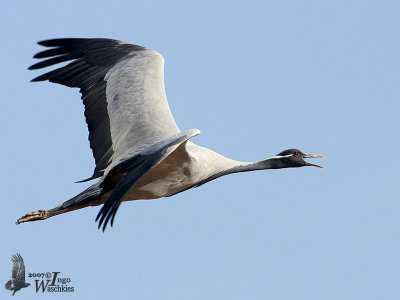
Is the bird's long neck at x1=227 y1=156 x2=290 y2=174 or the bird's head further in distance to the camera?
the bird's head

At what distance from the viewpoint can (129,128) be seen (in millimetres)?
11719

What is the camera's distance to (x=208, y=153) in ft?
39.9

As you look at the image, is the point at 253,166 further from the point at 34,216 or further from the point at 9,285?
the point at 9,285

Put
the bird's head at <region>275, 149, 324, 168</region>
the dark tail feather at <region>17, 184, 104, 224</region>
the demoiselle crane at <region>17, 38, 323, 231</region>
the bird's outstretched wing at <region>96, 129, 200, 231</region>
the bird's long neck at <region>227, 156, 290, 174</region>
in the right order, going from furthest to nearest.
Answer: the bird's head at <region>275, 149, 324, 168</region>, the bird's long neck at <region>227, 156, 290, 174</region>, the dark tail feather at <region>17, 184, 104, 224</region>, the demoiselle crane at <region>17, 38, 323, 231</region>, the bird's outstretched wing at <region>96, 129, 200, 231</region>

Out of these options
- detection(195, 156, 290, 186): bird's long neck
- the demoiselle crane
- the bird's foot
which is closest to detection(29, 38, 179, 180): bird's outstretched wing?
the demoiselle crane

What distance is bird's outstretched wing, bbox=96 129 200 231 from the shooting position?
9227mm

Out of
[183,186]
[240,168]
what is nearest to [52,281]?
[183,186]

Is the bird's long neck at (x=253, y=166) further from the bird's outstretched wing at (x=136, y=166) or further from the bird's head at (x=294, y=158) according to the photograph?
the bird's outstretched wing at (x=136, y=166)

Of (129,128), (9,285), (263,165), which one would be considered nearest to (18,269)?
(9,285)

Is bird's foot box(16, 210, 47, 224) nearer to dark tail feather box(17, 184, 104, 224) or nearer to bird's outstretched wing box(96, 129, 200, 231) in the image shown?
dark tail feather box(17, 184, 104, 224)

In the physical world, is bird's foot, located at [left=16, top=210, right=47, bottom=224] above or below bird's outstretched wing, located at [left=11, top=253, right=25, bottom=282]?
above

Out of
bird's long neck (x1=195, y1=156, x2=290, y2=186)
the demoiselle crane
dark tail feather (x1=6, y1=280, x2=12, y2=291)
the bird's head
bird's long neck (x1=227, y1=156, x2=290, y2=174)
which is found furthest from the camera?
the bird's head

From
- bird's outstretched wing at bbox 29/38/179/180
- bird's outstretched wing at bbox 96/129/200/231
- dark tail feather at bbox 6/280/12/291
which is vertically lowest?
dark tail feather at bbox 6/280/12/291

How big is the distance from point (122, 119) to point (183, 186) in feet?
4.20
